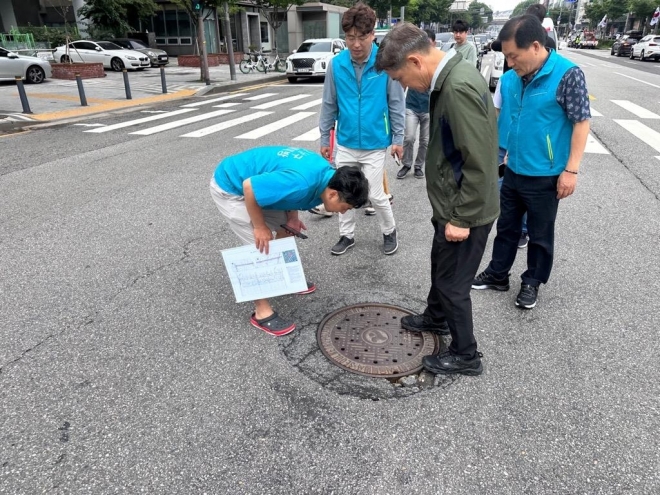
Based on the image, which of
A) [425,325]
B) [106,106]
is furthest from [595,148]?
[106,106]

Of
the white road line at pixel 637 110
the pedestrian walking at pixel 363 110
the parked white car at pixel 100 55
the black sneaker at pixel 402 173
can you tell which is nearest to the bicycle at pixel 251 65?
the parked white car at pixel 100 55

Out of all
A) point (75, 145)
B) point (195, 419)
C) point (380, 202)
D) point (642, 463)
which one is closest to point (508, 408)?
point (642, 463)

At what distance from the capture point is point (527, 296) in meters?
3.47

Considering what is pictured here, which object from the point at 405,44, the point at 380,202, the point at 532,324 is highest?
the point at 405,44

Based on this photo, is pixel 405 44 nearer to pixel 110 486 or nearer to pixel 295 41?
pixel 110 486

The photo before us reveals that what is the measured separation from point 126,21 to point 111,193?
1107 inches

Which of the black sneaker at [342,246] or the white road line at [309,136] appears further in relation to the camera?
the white road line at [309,136]

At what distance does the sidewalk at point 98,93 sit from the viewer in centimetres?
1157

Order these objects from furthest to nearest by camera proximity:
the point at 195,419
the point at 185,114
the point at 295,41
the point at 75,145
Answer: the point at 295,41
the point at 185,114
the point at 75,145
the point at 195,419

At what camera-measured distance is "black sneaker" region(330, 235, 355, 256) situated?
4359mm

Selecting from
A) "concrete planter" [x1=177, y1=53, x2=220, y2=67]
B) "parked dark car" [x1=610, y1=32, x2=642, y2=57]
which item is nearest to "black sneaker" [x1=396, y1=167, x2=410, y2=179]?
"concrete planter" [x1=177, y1=53, x2=220, y2=67]

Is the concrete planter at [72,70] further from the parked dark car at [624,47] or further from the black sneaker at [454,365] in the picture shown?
the parked dark car at [624,47]

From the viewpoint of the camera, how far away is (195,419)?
2.45 m

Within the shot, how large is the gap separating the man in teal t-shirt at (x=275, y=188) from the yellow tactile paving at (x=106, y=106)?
1036 cm
